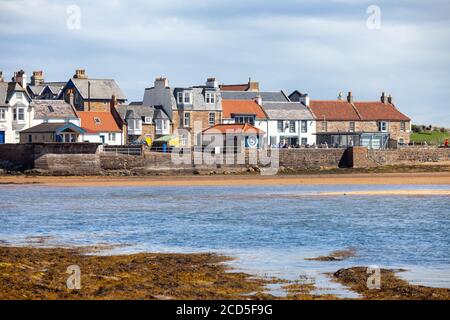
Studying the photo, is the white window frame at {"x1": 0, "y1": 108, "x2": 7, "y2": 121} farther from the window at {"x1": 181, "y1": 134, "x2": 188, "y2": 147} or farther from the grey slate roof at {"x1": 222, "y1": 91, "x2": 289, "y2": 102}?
the grey slate roof at {"x1": 222, "y1": 91, "x2": 289, "y2": 102}

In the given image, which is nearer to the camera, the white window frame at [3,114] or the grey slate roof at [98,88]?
the white window frame at [3,114]

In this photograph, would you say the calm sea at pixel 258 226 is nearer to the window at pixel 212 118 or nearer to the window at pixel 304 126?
the window at pixel 212 118

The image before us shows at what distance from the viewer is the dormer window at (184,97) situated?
10000 cm

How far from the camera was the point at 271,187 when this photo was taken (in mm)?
63531

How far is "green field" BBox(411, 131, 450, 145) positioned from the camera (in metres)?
116

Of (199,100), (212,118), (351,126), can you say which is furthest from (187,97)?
(351,126)

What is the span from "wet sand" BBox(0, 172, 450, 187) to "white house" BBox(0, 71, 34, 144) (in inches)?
694

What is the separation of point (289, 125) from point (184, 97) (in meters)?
12.5

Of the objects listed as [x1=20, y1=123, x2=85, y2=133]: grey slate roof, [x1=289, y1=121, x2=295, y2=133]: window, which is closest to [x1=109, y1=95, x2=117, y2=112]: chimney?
[x1=20, y1=123, x2=85, y2=133]: grey slate roof

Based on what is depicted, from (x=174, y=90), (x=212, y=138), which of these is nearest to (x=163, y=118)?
(x=174, y=90)

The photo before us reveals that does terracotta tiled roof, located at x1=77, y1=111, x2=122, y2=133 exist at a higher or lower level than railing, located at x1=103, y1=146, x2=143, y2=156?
higher

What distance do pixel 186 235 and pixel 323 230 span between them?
548 centimetres

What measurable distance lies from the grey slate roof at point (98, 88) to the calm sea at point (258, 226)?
44.3m

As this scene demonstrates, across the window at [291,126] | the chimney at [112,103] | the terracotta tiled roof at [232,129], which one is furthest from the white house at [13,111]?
the window at [291,126]
